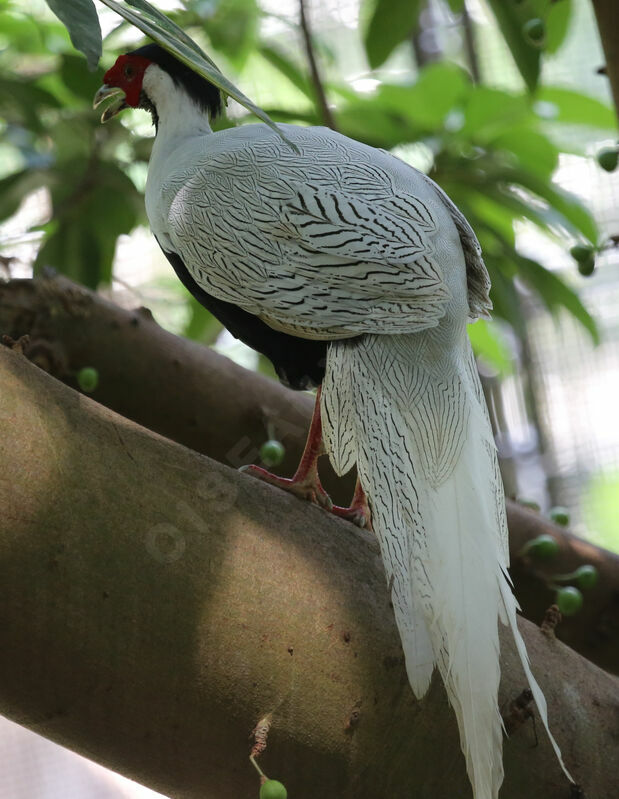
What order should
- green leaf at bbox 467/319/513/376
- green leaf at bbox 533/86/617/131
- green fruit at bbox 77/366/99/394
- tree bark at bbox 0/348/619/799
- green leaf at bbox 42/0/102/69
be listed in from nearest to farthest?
green leaf at bbox 42/0/102/69 < tree bark at bbox 0/348/619/799 < green fruit at bbox 77/366/99/394 < green leaf at bbox 533/86/617/131 < green leaf at bbox 467/319/513/376

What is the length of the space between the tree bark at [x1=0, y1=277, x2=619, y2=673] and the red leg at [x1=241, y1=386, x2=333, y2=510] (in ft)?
1.11

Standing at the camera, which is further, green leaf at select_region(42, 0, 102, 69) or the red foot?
the red foot

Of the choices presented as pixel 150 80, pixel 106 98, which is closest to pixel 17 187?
pixel 106 98

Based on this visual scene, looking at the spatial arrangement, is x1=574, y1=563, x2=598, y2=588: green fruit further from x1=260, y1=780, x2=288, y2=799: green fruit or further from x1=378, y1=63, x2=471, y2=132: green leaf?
x1=378, y1=63, x2=471, y2=132: green leaf

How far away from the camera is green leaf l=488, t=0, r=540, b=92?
8.89ft

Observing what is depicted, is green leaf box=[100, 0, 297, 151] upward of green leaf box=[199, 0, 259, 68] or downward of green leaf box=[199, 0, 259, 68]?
downward

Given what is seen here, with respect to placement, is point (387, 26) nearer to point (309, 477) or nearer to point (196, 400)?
point (196, 400)

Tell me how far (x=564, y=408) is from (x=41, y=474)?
Result: 17.3 ft

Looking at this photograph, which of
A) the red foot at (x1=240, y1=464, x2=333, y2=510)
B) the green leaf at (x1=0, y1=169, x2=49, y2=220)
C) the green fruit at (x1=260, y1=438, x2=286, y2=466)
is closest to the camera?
the red foot at (x1=240, y1=464, x2=333, y2=510)

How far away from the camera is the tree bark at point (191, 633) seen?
1351 millimetres

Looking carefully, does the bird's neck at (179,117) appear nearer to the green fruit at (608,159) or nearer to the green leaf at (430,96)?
the green fruit at (608,159)

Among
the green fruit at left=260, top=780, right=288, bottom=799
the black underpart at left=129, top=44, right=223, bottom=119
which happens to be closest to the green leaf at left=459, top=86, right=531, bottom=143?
the black underpart at left=129, top=44, right=223, bottom=119

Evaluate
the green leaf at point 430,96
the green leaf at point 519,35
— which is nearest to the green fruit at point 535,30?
Answer: the green leaf at point 519,35

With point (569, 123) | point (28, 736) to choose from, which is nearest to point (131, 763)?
point (569, 123)
